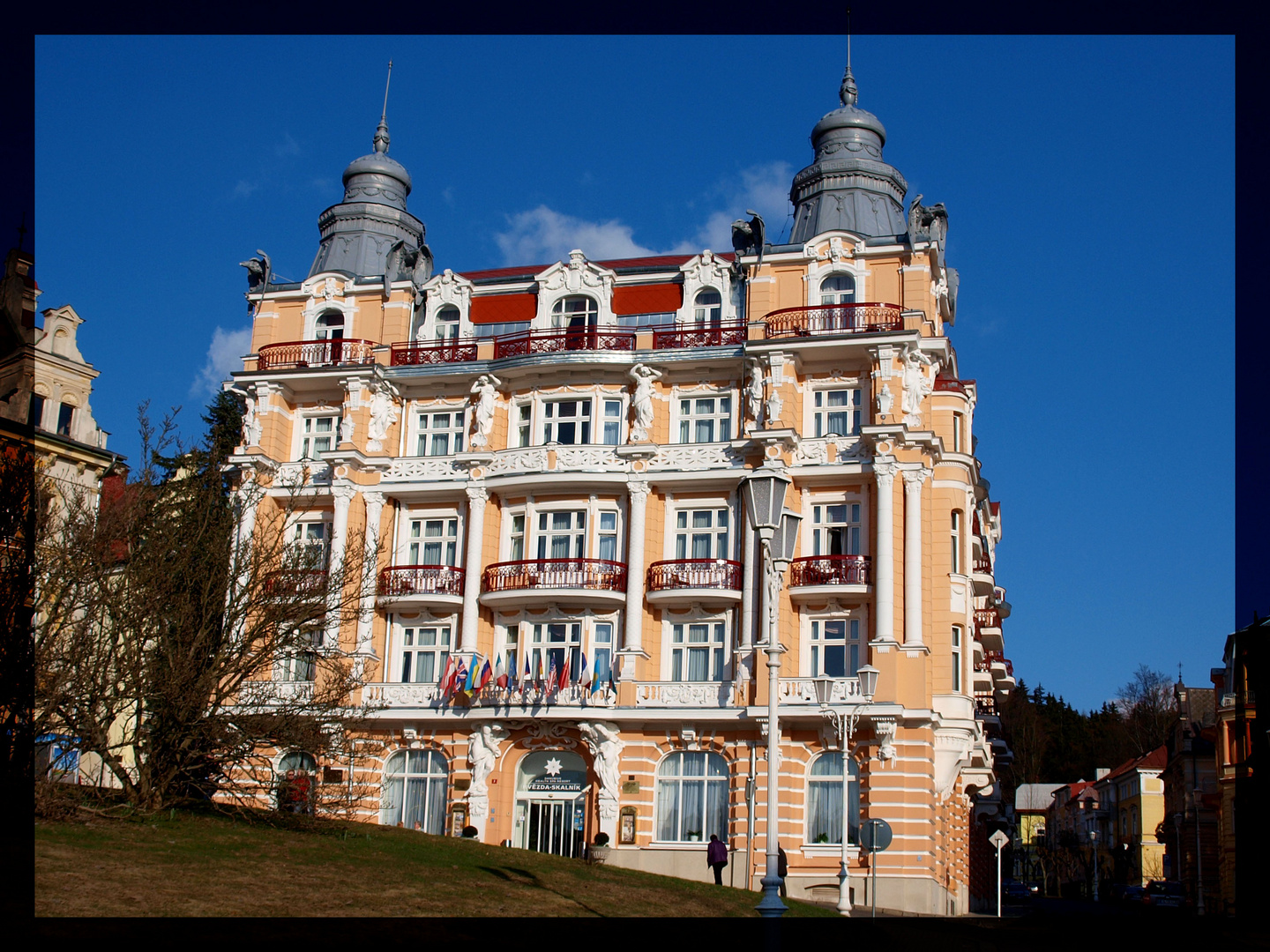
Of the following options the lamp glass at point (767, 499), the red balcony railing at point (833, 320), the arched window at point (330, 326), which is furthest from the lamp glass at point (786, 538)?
the arched window at point (330, 326)

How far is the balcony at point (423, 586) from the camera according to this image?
47562mm

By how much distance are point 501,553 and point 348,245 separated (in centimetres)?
1473

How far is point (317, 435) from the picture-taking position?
51.8 meters

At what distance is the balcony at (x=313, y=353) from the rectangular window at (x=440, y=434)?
302 centimetres

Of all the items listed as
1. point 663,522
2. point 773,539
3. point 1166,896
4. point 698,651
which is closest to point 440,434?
point 663,522

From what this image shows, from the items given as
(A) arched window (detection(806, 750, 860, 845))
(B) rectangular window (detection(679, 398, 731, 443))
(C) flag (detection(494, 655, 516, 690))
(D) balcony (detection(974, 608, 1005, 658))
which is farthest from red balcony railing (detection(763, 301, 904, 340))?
(C) flag (detection(494, 655, 516, 690))

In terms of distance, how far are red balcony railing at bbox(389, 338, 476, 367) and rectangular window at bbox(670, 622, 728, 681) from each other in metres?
12.5

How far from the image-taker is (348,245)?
54.8 meters

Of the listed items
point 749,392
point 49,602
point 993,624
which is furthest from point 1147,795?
point 49,602

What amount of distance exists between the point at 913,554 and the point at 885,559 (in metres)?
0.91

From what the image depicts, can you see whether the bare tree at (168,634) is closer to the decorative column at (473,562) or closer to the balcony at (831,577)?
the decorative column at (473,562)

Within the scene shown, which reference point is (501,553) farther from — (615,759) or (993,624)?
(993,624)

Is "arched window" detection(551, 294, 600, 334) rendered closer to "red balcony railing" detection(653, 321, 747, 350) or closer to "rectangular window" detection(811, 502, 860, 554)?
"red balcony railing" detection(653, 321, 747, 350)

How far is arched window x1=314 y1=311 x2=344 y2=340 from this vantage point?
52.7 m
